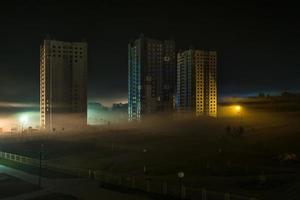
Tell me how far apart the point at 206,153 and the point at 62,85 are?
48191 mm

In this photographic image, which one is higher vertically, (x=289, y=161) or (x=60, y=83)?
(x=60, y=83)

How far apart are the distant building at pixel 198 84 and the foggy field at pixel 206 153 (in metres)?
12.8

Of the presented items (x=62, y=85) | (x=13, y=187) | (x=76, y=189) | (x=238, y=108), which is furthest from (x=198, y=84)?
(x=13, y=187)

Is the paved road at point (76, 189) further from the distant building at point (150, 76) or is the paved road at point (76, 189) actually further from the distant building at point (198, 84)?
the distant building at point (198, 84)

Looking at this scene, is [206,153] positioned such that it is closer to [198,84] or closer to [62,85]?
[62,85]

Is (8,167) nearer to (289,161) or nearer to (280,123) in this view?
(289,161)

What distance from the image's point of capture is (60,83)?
79.1m

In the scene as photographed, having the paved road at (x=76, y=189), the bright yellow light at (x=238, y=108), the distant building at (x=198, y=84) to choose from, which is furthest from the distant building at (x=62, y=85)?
the paved road at (x=76, y=189)

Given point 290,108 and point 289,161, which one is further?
point 290,108

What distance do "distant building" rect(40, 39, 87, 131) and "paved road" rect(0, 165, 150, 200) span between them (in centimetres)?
4964

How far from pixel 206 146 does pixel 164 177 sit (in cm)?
2049

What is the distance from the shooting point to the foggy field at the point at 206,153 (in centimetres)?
2758

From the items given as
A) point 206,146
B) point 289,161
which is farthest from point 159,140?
point 289,161

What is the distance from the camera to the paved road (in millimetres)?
21578
